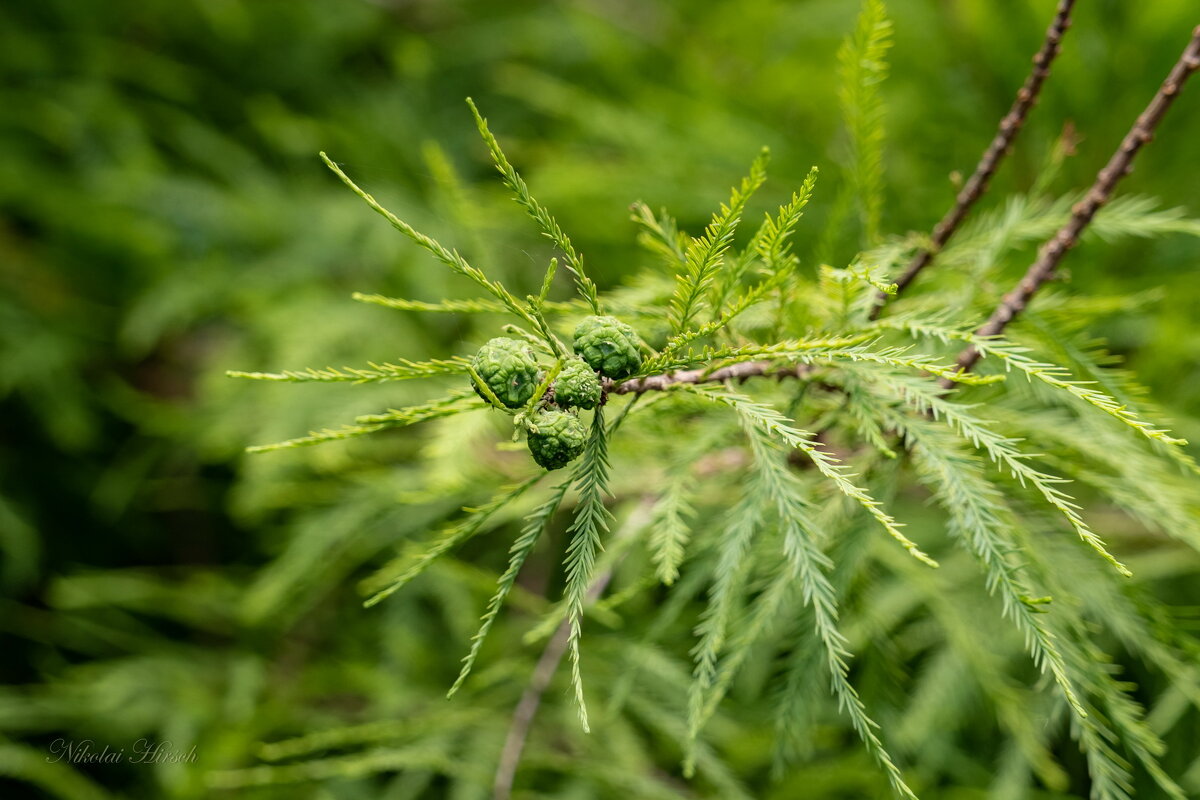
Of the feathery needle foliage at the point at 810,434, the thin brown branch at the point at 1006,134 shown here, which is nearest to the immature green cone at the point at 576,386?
the feathery needle foliage at the point at 810,434

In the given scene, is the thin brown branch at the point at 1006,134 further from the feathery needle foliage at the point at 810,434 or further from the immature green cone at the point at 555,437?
the immature green cone at the point at 555,437

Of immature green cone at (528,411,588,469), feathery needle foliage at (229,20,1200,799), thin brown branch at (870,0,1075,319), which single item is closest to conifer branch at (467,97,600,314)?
feathery needle foliage at (229,20,1200,799)

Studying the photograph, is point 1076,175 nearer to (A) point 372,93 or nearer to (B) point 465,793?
(B) point 465,793

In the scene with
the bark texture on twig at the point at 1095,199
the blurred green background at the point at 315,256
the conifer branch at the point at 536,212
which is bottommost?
the blurred green background at the point at 315,256

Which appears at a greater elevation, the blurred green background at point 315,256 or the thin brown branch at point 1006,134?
the thin brown branch at point 1006,134

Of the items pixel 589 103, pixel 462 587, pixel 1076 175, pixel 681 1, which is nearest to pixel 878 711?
pixel 462 587

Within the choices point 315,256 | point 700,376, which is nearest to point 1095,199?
point 700,376
